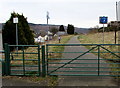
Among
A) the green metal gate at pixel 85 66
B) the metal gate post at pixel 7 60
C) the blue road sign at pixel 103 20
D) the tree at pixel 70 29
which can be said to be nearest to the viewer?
the green metal gate at pixel 85 66

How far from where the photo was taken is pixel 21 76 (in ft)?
21.3

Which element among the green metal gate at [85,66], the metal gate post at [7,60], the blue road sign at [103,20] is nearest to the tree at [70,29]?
the blue road sign at [103,20]

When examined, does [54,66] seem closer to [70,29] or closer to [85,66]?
[85,66]

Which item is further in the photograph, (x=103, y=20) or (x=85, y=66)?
(x=103, y=20)

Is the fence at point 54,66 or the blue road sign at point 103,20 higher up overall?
the blue road sign at point 103,20

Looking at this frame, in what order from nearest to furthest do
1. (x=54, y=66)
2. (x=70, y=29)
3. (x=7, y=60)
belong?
(x=7, y=60) → (x=54, y=66) → (x=70, y=29)

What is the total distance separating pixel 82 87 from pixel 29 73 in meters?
2.29

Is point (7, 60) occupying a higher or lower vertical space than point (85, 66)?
higher

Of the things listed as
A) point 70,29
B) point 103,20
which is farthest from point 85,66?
point 70,29

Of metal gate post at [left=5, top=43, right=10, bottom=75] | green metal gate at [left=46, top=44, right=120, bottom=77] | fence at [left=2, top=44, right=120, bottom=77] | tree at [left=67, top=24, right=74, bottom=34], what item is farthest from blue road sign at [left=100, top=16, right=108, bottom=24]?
tree at [left=67, top=24, right=74, bottom=34]

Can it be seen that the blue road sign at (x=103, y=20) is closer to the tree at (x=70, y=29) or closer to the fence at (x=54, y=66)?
the fence at (x=54, y=66)

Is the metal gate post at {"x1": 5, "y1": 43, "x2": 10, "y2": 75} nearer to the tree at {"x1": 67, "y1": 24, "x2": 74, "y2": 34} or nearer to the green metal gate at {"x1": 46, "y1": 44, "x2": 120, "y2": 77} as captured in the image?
the green metal gate at {"x1": 46, "y1": 44, "x2": 120, "y2": 77}

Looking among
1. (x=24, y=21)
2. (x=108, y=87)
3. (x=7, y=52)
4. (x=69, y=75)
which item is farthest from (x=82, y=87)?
(x=24, y=21)

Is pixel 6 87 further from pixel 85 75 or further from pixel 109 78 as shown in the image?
pixel 109 78
